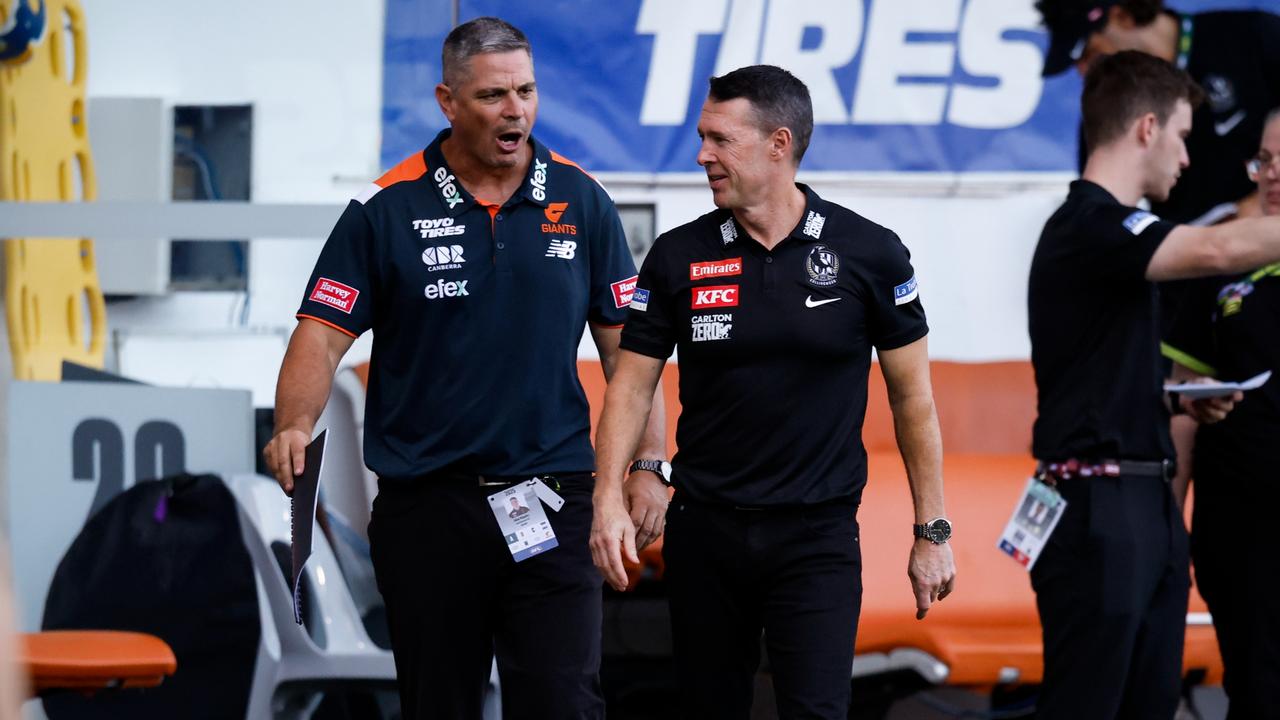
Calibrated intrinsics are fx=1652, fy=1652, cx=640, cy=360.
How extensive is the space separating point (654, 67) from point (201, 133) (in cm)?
151

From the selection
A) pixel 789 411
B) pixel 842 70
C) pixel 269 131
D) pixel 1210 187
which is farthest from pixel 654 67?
pixel 789 411

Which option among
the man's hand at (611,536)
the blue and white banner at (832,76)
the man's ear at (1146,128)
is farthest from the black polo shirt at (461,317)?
the blue and white banner at (832,76)

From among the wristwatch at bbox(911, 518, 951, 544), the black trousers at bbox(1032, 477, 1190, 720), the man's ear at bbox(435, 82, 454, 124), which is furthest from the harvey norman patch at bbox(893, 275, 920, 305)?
the man's ear at bbox(435, 82, 454, 124)

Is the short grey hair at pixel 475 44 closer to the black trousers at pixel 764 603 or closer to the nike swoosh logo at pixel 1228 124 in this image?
the black trousers at pixel 764 603

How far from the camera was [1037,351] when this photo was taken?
3.60 m

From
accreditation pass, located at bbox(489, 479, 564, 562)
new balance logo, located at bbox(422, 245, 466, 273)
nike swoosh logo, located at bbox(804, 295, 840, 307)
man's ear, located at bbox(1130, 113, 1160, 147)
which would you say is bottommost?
accreditation pass, located at bbox(489, 479, 564, 562)

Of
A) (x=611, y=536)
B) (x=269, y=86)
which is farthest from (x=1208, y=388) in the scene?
(x=269, y=86)

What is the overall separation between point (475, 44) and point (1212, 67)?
3.25 m

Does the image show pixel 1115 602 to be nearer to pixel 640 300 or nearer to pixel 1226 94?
pixel 640 300

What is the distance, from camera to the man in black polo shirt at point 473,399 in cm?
314

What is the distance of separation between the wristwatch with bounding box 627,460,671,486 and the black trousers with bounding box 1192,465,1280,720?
1.36 metres

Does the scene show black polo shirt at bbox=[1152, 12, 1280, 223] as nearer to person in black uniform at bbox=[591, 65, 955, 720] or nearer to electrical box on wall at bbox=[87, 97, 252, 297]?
person in black uniform at bbox=[591, 65, 955, 720]

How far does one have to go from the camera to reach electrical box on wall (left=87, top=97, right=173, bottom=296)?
5148 mm

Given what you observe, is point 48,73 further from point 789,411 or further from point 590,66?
point 789,411
